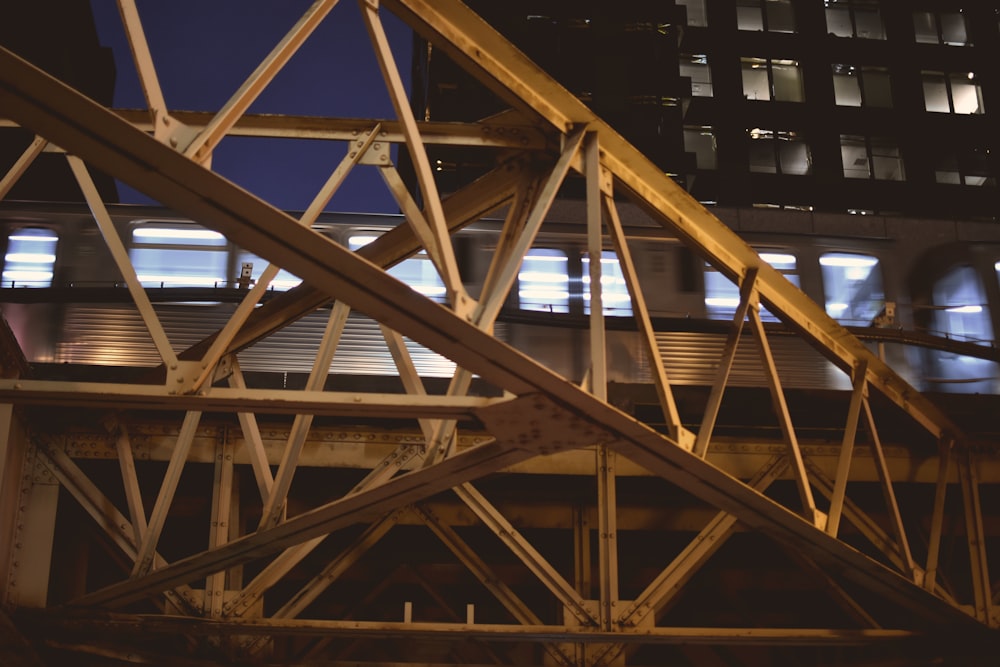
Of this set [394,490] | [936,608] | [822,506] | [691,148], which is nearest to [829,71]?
[691,148]

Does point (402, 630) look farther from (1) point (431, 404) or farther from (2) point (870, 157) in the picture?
(2) point (870, 157)

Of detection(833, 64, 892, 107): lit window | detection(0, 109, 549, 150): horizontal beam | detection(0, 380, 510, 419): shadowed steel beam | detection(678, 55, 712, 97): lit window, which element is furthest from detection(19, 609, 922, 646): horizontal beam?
detection(833, 64, 892, 107): lit window

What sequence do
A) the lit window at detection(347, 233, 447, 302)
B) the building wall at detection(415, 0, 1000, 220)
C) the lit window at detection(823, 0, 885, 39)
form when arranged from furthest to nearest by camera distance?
the lit window at detection(823, 0, 885, 39)
the building wall at detection(415, 0, 1000, 220)
the lit window at detection(347, 233, 447, 302)

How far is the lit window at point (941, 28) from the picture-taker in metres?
49.6

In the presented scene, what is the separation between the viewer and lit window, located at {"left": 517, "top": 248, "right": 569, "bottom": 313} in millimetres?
12406

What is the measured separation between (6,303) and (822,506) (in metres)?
9.63

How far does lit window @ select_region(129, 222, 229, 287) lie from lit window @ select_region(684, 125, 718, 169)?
3549 centimetres

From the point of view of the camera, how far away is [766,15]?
48062 mm

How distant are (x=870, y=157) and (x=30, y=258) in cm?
4175

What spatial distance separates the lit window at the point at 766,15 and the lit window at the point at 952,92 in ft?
22.9

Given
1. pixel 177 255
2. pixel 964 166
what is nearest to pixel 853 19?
pixel 964 166

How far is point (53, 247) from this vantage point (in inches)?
478

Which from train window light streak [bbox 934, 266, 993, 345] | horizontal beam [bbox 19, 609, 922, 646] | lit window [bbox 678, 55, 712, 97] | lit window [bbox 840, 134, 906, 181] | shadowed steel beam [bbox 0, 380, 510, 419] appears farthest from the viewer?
lit window [bbox 840, 134, 906, 181]

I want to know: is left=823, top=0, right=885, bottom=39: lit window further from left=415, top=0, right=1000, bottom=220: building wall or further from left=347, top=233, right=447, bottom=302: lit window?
left=347, top=233, right=447, bottom=302: lit window
